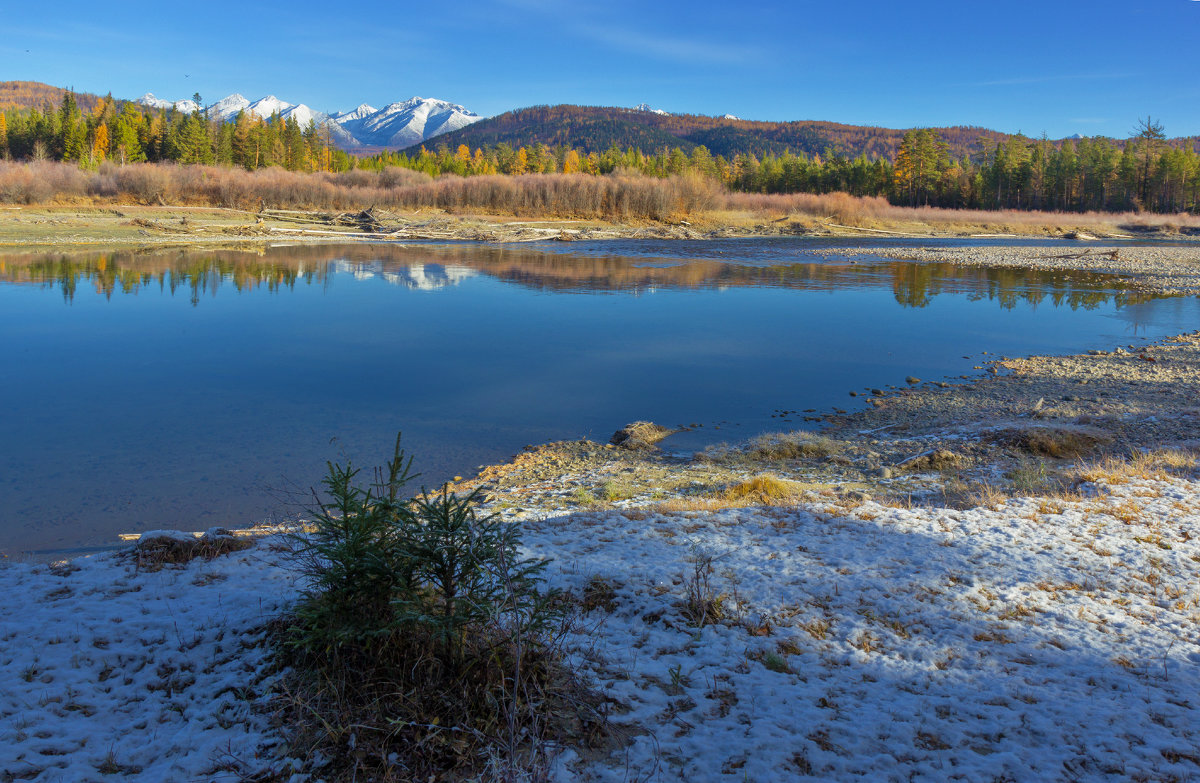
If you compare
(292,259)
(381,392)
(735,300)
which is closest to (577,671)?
(381,392)

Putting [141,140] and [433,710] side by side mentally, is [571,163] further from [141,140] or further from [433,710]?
[433,710]

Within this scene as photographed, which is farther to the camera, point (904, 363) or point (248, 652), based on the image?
point (904, 363)

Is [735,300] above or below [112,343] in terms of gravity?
above

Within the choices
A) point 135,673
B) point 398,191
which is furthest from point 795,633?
point 398,191

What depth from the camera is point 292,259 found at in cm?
3506

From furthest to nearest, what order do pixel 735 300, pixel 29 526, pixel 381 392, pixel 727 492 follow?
pixel 735 300 → pixel 381 392 → pixel 727 492 → pixel 29 526

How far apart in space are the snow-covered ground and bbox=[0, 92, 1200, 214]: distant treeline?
70.3 metres

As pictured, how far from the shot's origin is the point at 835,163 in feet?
331

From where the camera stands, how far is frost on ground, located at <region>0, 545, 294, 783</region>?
316cm

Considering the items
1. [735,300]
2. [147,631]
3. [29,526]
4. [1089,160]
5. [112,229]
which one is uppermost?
[1089,160]

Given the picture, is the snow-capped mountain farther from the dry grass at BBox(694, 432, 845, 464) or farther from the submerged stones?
the dry grass at BBox(694, 432, 845, 464)

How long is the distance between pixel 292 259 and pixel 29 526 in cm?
3055

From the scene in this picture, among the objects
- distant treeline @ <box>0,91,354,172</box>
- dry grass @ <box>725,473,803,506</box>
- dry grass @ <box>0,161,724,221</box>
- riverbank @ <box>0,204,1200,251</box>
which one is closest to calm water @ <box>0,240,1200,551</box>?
dry grass @ <box>725,473,803,506</box>

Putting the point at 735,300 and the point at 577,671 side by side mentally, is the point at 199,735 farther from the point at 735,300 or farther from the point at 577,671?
the point at 735,300
